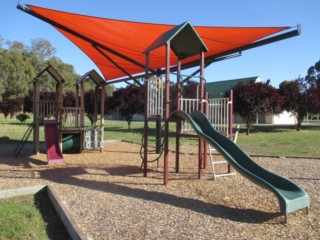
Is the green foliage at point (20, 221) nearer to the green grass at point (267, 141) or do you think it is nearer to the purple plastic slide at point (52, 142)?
the purple plastic slide at point (52, 142)

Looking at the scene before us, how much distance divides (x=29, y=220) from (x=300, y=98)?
23754 millimetres

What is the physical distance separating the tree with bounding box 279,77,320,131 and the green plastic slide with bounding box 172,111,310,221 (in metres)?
19.7

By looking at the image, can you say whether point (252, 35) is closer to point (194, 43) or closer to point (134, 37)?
point (194, 43)

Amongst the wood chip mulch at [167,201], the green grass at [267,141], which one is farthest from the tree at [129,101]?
the wood chip mulch at [167,201]

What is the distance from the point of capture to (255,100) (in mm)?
21531

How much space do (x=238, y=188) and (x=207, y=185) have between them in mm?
636

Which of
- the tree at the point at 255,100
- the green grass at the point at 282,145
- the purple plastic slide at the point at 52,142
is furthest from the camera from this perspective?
the tree at the point at 255,100

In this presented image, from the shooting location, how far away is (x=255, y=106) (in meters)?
21.5

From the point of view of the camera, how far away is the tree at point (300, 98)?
79.4 ft

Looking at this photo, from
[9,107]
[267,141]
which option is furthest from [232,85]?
[9,107]

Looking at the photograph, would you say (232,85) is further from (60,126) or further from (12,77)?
(12,77)

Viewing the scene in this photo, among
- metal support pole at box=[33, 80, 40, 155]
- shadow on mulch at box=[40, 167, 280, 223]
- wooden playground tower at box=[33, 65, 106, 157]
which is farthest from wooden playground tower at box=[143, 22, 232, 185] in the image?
metal support pole at box=[33, 80, 40, 155]

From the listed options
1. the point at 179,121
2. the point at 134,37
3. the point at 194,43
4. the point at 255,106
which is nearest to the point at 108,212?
the point at 179,121

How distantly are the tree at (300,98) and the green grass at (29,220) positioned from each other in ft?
73.8
